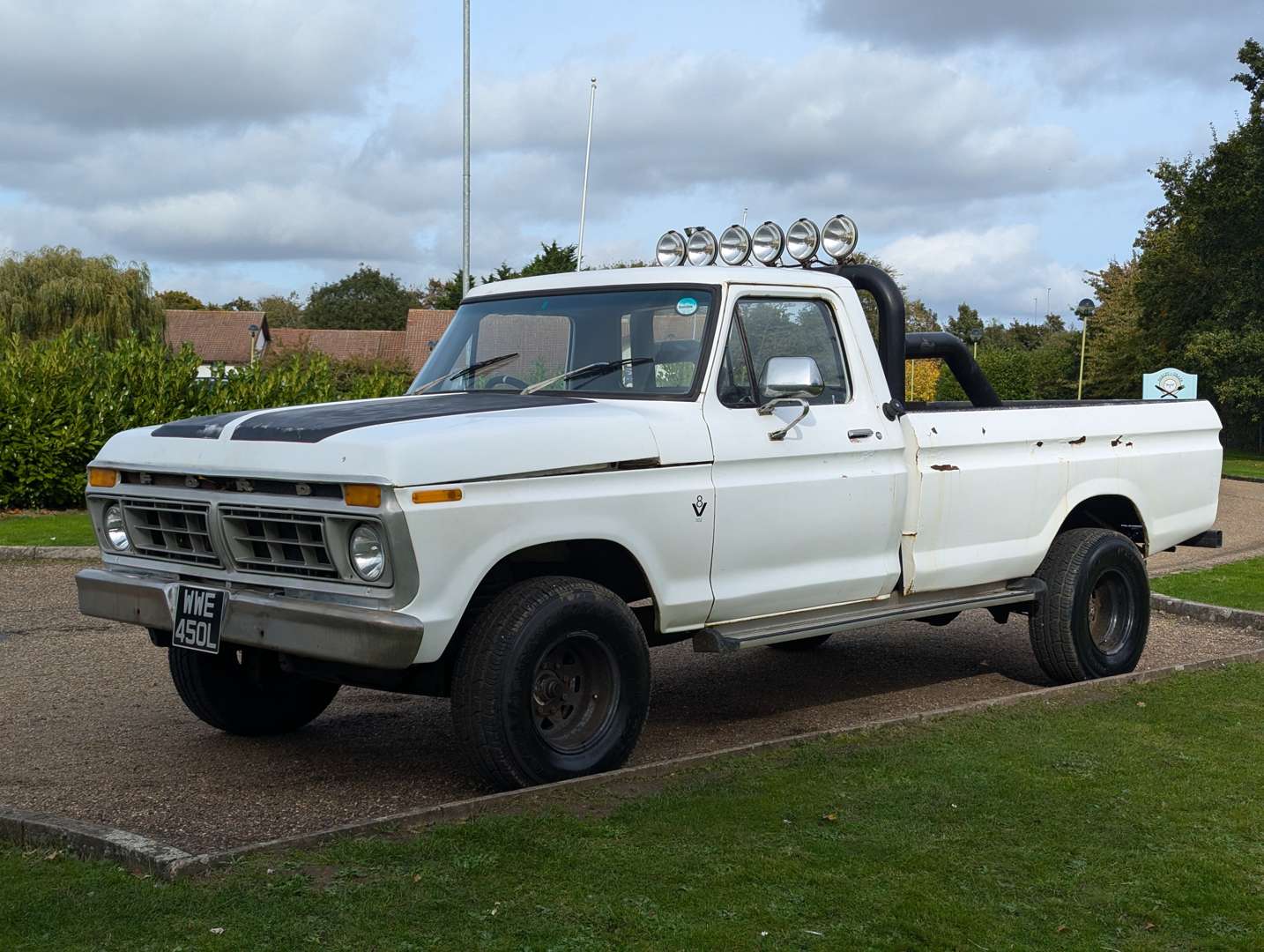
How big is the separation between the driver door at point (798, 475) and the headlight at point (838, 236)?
448mm

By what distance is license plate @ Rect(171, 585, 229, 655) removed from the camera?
5.75m

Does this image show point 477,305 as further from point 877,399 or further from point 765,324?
point 877,399

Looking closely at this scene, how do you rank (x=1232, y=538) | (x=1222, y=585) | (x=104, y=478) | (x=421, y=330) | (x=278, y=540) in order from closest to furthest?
(x=278, y=540), (x=104, y=478), (x=1222, y=585), (x=1232, y=538), (x=421, y=330)

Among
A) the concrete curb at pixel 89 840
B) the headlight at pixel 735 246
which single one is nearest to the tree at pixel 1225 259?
the headlight at pixel 735 246

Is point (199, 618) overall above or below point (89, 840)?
above

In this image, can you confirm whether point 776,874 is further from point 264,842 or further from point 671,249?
point 671,249

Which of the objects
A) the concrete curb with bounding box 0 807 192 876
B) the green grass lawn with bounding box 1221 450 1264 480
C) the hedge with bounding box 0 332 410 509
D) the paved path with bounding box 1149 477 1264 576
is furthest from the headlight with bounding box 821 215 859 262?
the green grass lawn with bounding box 1221 450 1264 480

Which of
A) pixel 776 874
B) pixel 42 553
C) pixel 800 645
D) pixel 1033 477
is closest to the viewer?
pixel 776 874

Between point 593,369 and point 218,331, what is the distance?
86.1 metres

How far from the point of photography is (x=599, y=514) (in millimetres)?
5898

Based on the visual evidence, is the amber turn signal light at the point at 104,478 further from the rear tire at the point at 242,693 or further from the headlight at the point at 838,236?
the headlight at the point at 838,236

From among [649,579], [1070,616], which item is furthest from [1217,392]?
[649,579]

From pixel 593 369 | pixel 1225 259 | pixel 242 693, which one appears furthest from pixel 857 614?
pixel 1225 259

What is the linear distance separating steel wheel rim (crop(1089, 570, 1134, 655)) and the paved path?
4564 mm
